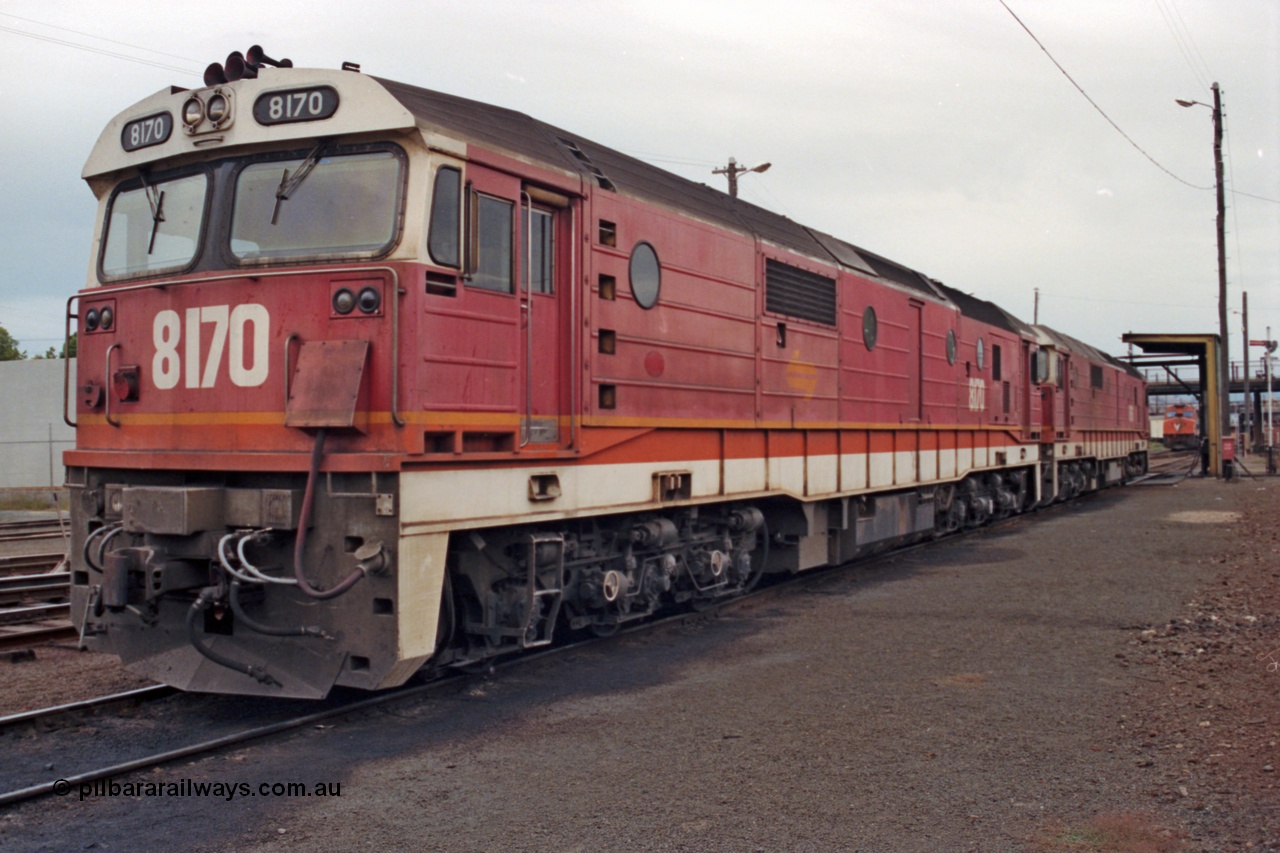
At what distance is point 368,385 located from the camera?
622 centimetres

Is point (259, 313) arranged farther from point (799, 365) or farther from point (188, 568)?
point (799, 365)

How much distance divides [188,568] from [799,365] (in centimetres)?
675

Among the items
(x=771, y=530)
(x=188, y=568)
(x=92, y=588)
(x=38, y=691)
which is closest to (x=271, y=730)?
(x=188, y=568)

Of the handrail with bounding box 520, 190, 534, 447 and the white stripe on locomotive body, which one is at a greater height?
the handrail with bounding box 520, 190, 534, 447

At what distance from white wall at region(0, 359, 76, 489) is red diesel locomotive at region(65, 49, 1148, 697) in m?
27.9

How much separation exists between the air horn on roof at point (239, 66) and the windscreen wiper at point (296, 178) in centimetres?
76

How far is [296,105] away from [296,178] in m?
0.45

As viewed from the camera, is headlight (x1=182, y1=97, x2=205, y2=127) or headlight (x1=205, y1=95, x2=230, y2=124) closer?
headlight (x1=205, y1=95, x2=230, y2=124)

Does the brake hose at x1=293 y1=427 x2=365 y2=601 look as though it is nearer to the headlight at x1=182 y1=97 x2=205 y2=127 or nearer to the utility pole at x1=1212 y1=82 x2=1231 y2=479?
the headlight at x1=182 y1=97 x2=205 y2=127

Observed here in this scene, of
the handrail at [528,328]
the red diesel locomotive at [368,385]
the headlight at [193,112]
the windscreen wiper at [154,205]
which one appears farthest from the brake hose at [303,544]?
the headlight at [193,112]

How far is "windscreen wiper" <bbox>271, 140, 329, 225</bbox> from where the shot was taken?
6605 millimetres

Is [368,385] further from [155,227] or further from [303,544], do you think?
[155,227]

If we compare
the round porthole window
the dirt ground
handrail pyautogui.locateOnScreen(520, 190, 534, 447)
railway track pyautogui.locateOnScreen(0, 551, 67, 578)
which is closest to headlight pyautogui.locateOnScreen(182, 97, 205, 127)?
handrail pyautogui.locateOnScreen(520, 190, 534, 447)

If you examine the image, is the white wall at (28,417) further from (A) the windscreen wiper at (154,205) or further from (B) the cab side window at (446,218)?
(B) the cab side window at (446,218)
